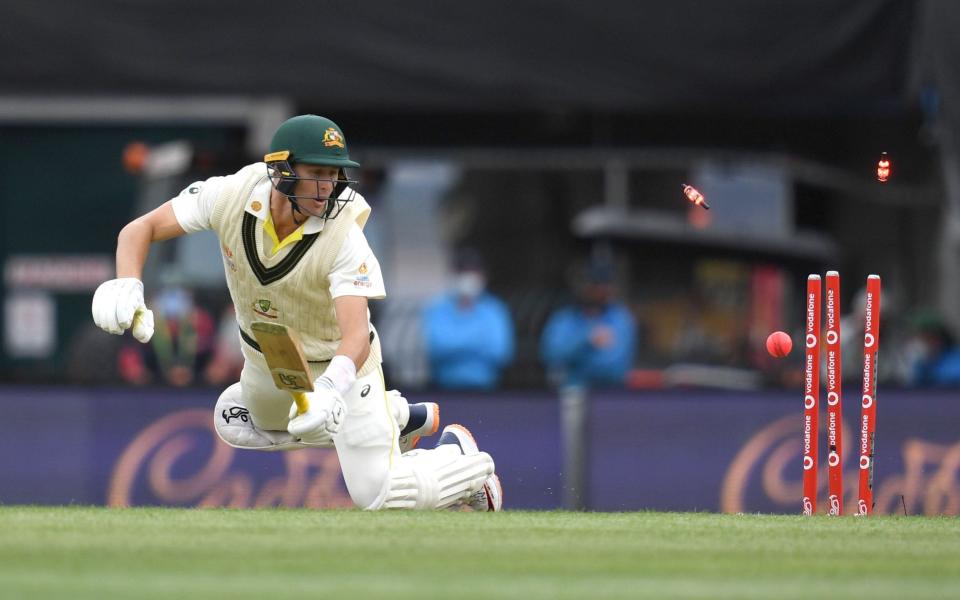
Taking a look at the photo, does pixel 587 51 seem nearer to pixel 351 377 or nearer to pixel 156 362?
pixel 156 362

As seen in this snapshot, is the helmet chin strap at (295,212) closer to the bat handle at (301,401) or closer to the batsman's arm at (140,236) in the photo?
the batsman's arm at (140,236)

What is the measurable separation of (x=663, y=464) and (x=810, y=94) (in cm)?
228

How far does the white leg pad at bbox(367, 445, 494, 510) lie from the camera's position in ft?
24.1

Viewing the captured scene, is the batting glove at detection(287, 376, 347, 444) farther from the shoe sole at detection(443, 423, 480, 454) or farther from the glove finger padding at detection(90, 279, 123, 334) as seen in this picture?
the shoe sole at detection(443, 423, 480, 454)

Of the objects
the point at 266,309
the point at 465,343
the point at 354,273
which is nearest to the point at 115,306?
the point at 266,309

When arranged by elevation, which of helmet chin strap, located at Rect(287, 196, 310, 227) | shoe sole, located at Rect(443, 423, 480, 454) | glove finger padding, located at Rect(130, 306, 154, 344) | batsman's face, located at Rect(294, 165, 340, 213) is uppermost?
batsman's face, located at Rect(294, 165, 340, 213)

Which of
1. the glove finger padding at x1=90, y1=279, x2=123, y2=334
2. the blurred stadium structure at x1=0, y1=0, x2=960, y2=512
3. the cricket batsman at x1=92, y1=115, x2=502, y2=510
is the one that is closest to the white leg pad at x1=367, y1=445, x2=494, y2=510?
the cricket batsman at x1=92, y1=115, x2=502, y2=510

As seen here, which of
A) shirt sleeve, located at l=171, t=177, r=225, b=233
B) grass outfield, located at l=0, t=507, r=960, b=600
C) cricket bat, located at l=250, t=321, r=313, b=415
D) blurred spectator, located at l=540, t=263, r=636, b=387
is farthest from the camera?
blurred spectator, located at l=540, t=263, r=636, b=387

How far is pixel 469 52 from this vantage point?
417 inches

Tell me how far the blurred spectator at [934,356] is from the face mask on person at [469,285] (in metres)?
2.66

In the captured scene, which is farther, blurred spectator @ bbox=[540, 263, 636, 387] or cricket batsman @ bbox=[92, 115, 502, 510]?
blurred spectator @ bbox=[540, 263, 636, 387]

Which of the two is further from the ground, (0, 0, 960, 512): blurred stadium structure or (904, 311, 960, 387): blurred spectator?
(0, 0, 960, 512): blurred stadium structure

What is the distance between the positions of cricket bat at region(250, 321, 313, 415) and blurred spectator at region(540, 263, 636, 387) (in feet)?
15.3

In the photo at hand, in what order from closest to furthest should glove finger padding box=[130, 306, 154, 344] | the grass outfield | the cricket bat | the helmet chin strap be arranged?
the grass outfield
the cricket bat
glove finger padding box=[130, 306, 154, 344]
the helmet chin strap
